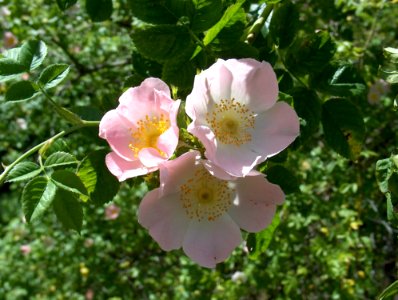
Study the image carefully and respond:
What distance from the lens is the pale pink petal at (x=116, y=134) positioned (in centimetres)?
91

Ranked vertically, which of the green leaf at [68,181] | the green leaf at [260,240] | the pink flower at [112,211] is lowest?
the pink flower at [112,211]

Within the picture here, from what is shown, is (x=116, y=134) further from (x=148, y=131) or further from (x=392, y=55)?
(x=392, y=55)

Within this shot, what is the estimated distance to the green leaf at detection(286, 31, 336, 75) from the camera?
3.70 ft

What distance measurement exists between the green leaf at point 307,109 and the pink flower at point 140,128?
1.06 ft

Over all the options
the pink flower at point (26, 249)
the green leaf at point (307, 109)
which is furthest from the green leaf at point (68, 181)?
the pink flower at point (26, 249)

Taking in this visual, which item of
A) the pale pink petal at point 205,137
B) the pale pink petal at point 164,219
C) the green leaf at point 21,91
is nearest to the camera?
the pale pink petal at point 205,137

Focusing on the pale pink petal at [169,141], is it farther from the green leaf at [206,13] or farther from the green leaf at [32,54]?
the green leaf at [32,54]

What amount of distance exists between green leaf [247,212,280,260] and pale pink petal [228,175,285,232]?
0.39ft

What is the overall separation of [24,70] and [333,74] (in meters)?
0.64

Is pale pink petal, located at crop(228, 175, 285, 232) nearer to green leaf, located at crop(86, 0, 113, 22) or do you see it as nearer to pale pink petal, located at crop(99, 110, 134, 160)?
pale pink petal, located at crop(99, 110, 134, 160)

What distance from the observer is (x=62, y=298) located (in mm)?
3486

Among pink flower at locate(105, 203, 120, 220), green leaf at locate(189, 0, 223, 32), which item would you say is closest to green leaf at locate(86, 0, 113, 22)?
green leaf at locate(189, 0, 223, 32)

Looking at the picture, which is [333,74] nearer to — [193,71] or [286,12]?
[286,12]

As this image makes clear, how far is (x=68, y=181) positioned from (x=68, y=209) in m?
0.06
